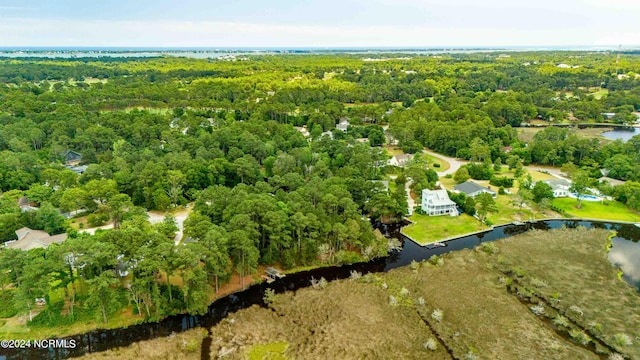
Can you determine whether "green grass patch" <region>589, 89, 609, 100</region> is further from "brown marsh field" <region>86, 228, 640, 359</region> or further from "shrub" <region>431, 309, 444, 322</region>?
"shrub" <region>431, 309, 444, 322</region>

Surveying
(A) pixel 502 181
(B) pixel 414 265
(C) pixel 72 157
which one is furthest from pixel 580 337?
(C) pixel 72 157

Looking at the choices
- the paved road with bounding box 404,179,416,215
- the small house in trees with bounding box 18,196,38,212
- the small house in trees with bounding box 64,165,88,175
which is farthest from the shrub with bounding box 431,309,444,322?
the small house in trees with bounding box 64,165,88,175

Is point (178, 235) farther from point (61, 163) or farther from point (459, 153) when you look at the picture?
point (459, 153)

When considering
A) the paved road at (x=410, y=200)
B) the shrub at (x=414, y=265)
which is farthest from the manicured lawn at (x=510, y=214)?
the shrub at (x=414, y=265)

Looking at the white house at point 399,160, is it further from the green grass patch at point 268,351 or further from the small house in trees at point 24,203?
the small house in trees at point 24,203

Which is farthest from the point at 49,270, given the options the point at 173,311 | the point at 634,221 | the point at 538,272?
the point at 634,221

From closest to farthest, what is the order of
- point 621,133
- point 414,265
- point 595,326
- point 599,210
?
point 595,326 < point 414,265 < point 599,210 < point 621,133

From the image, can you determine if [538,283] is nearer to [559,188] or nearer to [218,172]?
[559,188]
